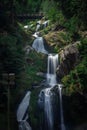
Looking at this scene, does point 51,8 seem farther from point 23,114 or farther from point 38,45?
point 38,45

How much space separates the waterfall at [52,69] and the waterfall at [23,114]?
4350 millimetres

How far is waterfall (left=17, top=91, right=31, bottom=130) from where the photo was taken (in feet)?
78.7

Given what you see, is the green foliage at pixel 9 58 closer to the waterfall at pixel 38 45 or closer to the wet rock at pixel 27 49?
the wet rock at pixel 27 49

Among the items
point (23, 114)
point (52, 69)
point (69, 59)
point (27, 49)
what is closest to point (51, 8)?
point (69, 59)

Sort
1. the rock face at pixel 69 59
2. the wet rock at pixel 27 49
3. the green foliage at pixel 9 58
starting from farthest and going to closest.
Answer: the wet rock at pixel 27 49 → the rock face at pixel 69 59 → the green foliage at pixel 9 58

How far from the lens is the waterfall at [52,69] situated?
2998cm

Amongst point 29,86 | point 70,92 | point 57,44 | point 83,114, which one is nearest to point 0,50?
point 29,86

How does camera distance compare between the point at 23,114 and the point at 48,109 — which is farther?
the point at 48,109

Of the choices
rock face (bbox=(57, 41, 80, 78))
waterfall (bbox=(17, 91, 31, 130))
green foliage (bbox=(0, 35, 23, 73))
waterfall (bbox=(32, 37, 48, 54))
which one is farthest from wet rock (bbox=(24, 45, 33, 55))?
waterfall (bbox=(17, 91, 31, 130))

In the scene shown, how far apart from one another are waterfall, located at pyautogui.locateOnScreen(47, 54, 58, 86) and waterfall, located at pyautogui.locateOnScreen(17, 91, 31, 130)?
4.35 m

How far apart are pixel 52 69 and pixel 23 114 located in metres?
7.82

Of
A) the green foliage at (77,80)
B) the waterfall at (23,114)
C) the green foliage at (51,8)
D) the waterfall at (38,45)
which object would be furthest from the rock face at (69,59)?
the waterfall at (38,45)

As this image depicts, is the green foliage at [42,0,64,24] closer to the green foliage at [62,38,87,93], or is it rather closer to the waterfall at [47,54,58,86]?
the waterfall at [47,54,58,86]

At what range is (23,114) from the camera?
24.7 metres
